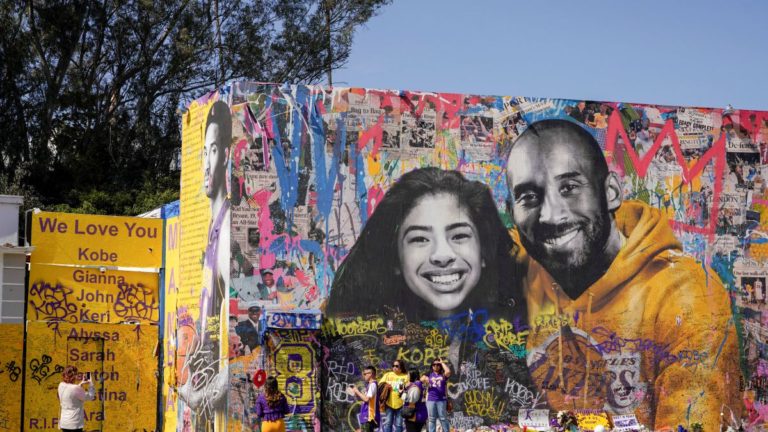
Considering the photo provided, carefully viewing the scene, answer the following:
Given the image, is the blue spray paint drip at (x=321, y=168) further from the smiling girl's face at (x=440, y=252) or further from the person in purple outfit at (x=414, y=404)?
the person in purple outfit at (x=414, y=404)

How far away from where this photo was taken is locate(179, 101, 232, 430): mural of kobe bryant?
21.0 m

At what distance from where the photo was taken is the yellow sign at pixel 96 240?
23.9 m

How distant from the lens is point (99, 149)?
45.9 meters

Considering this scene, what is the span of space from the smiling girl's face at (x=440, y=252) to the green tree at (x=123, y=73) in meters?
22.1

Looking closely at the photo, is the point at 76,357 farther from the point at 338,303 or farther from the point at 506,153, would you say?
the point at 506,153

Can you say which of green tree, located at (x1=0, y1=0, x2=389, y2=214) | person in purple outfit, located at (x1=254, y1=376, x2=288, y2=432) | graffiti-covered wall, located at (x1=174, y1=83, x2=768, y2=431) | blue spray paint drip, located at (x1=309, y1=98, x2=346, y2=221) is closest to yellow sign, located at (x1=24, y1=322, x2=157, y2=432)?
graffiti-covered wall, located at (x1=174, y1=83, x2=768, y2=431)

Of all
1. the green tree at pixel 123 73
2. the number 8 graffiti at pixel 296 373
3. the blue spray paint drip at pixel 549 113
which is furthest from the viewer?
the green tree at pixel 123 73

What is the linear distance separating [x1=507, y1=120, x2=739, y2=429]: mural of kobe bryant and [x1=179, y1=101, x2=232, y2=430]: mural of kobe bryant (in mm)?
5749

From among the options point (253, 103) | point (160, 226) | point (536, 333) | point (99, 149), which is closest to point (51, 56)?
point (99, 149)

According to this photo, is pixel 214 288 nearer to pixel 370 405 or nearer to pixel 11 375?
pixel 370 405

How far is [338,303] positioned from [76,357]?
6.38 meters

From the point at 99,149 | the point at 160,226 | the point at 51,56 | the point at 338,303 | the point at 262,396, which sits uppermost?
the point at 51,56

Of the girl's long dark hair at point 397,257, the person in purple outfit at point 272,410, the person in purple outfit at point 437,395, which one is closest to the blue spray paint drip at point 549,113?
the girl's long dark hair at point 397,257

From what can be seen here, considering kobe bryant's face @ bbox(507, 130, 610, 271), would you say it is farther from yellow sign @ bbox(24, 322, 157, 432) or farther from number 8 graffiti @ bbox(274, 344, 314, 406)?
yellow sign @ bbox(24, 322, 157, 432)
